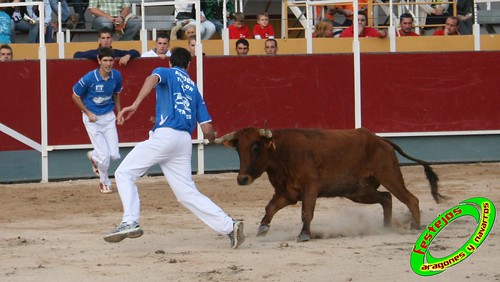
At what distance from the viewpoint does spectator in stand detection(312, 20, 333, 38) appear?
57.7 ft

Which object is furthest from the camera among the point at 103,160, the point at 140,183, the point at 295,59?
A: the point at 295,59

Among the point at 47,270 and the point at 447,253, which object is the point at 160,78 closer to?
the point at 47,270

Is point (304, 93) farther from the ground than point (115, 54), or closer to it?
closer to it

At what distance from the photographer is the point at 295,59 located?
16.0m

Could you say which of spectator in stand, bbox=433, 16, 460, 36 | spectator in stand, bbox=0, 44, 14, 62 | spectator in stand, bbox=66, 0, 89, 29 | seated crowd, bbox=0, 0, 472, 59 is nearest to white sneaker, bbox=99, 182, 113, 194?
spectator in stand, bbox=0, 44, 14, 62

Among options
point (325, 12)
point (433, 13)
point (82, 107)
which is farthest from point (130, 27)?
point (433, 13)

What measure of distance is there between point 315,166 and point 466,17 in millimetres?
8711

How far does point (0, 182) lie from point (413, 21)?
6.93 metres

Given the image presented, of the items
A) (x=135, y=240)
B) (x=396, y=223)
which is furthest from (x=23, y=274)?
(x=396, y=223)

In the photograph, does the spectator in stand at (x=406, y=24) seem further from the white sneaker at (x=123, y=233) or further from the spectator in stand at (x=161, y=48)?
the white sneaker at (x=123, y=233)

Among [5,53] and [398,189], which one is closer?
[398,189]

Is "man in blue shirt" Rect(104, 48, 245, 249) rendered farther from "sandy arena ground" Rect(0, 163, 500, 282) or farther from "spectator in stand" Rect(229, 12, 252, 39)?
"spectator in stand" Rect(229, 12, 252, 39)

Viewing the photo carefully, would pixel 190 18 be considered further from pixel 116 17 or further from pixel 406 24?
pixel 406 24

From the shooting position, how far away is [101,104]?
13.6 m
